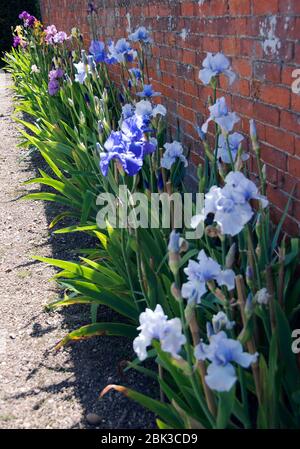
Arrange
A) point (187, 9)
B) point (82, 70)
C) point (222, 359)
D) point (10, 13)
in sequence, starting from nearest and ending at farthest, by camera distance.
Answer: point (222, 359)
point (187, 9)
point (82, 70)
point (10, 13)

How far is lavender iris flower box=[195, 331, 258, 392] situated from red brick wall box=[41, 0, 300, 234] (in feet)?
2.94

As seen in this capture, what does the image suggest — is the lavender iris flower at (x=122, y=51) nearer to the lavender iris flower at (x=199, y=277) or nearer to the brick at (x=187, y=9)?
the brick at (x=187, y=9)

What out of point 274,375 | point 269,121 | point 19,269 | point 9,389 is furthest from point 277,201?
point 19,269

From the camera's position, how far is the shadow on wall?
47.0ft

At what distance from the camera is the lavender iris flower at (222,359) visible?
1093mm

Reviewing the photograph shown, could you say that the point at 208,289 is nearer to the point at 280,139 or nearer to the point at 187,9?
the point at 280,139

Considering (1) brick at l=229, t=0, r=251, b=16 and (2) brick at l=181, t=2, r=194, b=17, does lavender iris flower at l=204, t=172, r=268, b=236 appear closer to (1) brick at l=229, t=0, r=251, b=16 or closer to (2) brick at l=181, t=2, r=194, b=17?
(1) brick at l=229, t=0, r=251, b=16

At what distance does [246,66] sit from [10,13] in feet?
45.3

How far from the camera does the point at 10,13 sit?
567 inches

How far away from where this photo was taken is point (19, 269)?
2.99 m

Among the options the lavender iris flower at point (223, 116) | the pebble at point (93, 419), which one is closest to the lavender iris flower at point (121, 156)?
the lavender iris flower at point (223, 116)

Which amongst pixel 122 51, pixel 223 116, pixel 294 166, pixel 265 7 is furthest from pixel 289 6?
pixel 122 51

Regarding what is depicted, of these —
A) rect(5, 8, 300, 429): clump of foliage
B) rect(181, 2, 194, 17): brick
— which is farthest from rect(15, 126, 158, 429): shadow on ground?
rect(181, 2, 194, 17): brick

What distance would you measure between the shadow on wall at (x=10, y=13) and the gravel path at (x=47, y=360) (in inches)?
494
